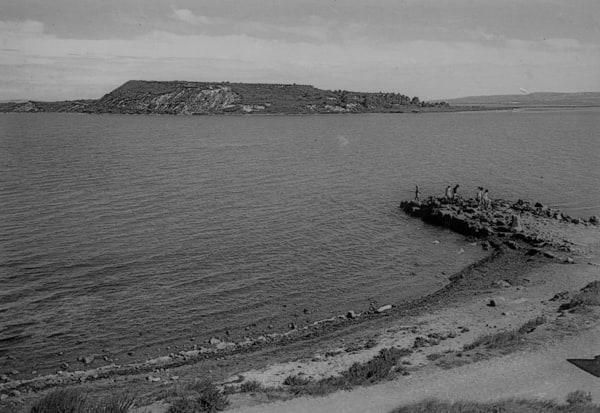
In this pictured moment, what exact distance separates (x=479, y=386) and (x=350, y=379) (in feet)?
14.0

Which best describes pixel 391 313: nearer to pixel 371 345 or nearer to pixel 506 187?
Answer: pixel 371 345

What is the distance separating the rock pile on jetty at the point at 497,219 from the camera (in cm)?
4131

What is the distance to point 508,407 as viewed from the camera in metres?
15.6

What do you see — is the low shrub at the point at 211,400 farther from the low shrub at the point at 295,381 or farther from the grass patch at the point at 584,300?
the grass patch at the point at 584,300

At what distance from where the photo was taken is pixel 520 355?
20.1m

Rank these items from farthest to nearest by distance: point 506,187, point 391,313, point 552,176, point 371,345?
point 552,176
point 506,187
point 391,313
point 371,345

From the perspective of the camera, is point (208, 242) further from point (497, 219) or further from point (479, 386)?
point (479, 386)

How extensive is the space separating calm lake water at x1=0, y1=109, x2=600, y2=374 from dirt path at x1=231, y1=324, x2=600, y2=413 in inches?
407

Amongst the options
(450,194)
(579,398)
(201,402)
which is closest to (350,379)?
(201,402)

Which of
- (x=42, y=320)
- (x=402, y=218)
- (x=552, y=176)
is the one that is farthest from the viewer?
(x=552, y=176)

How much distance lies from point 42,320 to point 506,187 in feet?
174

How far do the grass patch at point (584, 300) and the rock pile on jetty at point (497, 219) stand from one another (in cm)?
1093

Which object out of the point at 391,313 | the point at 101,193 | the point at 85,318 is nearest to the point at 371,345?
the point at 391,313

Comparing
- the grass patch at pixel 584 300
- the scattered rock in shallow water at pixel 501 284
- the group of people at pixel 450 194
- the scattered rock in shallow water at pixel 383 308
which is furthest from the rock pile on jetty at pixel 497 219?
the scattered rock in shallow water at pixel 383 308
